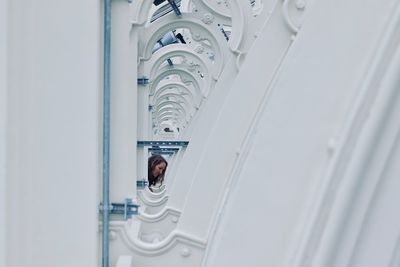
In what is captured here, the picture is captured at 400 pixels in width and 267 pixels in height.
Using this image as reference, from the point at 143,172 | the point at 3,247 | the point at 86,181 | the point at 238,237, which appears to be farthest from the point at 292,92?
the point at 143,172

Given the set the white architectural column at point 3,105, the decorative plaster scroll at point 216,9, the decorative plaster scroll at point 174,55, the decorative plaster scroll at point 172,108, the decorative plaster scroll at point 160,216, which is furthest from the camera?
the decorative plaster scroll at point 172,108

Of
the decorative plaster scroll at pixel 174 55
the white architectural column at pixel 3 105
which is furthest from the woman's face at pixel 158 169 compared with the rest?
the white architectural column at pixel 3 105

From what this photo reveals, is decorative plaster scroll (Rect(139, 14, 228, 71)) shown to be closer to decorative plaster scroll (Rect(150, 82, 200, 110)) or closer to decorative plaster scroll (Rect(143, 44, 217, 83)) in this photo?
decorative plaster scroll (Rect(143, 44, 217, 83))

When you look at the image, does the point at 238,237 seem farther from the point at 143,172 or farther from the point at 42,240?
the point at 143,172

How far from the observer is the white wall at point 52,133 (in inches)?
36.1

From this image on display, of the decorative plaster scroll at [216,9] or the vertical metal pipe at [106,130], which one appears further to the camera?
the decorative plaster scroll at [216,9]

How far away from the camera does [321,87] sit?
1.06 meters

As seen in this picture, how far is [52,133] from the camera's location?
3.48 ft

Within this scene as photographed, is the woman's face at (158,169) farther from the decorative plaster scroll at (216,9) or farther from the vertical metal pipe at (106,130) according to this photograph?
the vertical metal pipe at (106,130)

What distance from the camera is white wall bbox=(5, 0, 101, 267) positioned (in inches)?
36.1

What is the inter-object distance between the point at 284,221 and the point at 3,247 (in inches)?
18.4

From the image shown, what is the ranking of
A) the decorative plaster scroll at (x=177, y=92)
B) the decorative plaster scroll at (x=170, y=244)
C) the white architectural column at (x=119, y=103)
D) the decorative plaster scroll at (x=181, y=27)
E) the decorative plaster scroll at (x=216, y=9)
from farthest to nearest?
the decorative plaster scroll at (x=177, y=92), the decorative plaster scroll at (x=216, y=9), the decorative plaster scroll at (x=181, y=27), the decorative plaster scroll at (x=170, y=244), the white architectural column at (x=119, y=103)

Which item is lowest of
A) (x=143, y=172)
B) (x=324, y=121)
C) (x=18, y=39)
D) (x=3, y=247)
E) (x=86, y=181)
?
(x=3, y=247)

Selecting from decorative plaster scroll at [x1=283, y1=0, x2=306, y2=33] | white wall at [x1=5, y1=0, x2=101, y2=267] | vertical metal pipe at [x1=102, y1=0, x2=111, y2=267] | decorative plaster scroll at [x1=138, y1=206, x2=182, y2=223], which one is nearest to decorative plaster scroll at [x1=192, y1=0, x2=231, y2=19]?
decorative plaster scroll at [x1=138, y1=206, x2=182, y2=223]
